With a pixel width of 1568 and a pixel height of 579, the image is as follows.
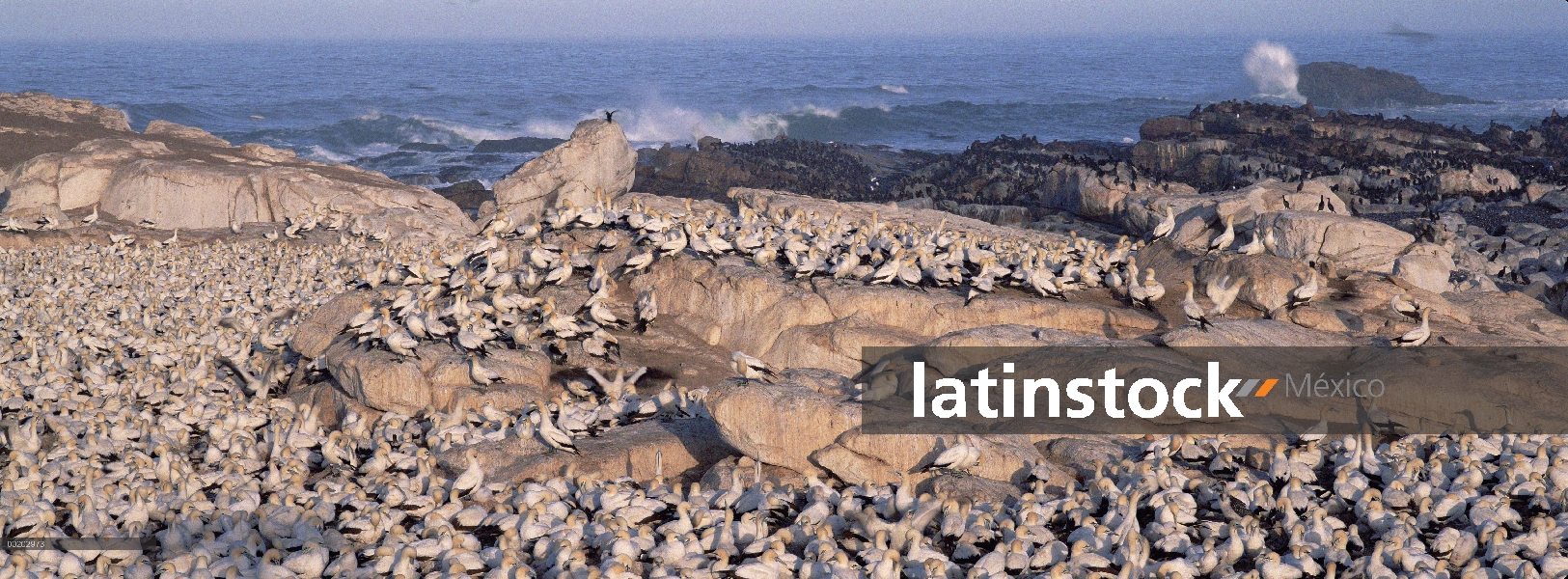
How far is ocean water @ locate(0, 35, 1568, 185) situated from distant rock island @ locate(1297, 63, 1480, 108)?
122 inches

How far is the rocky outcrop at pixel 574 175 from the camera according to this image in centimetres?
2819

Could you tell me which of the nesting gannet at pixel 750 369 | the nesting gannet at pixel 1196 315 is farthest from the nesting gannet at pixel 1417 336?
Answer: the nesting gannet at pixel 750 369

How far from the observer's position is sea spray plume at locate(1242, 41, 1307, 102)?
9619 centimetres

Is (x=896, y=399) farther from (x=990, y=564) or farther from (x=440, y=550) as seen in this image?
(x=440, y=550)

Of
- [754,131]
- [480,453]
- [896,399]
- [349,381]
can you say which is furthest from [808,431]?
[754,131]

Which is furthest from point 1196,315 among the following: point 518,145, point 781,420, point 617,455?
point 518,145

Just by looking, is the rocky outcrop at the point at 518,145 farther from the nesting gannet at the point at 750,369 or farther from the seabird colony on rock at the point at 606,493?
the nesting gannet at the point at 750,369

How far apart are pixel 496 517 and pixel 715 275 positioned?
6143 millimetres

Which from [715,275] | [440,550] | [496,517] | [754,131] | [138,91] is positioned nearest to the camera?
[440,550]

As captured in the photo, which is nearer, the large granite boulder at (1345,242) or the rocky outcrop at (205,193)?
the large granite boulder at (1345,242)

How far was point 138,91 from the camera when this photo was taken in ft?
291

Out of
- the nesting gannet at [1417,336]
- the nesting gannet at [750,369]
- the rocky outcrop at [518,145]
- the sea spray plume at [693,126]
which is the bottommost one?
the sea spray plume at [693,126]

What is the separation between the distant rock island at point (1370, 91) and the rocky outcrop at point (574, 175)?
239ft

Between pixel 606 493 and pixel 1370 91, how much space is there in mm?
88991
